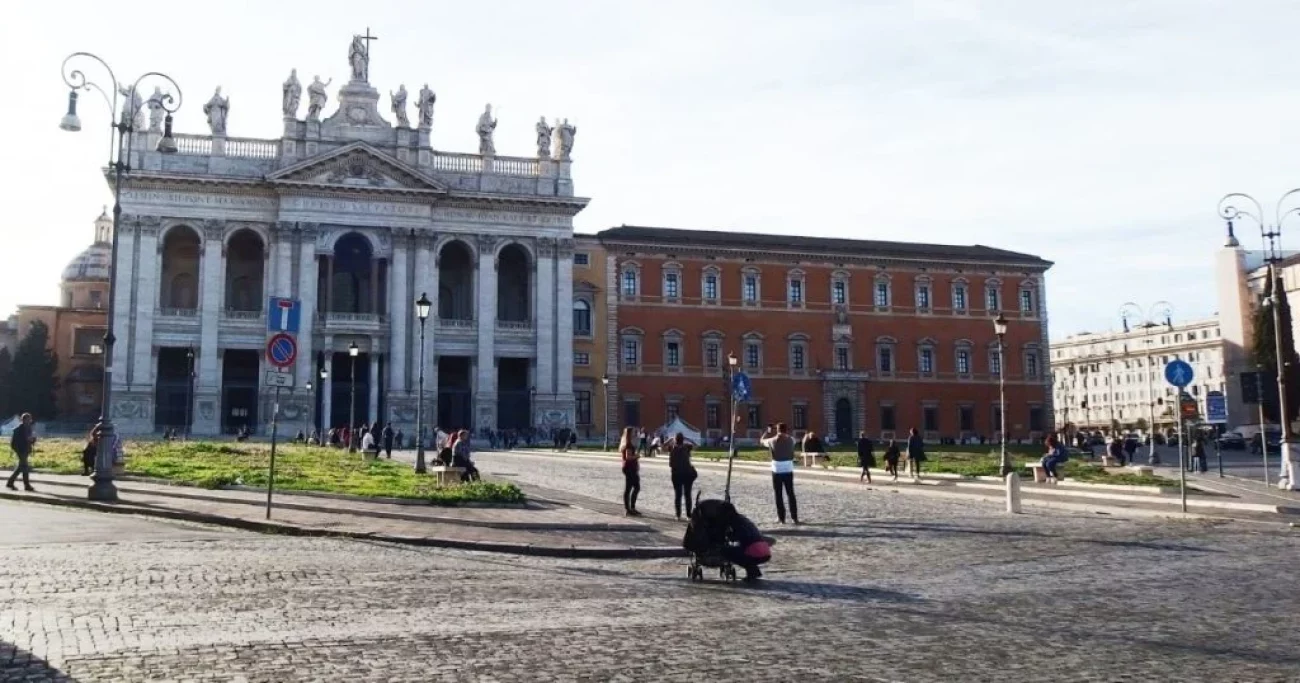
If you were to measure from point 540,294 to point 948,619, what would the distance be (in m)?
52.3

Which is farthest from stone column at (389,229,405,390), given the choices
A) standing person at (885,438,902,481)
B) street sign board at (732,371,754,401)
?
street sign board at (732,371,754,401)

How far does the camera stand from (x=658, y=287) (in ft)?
206

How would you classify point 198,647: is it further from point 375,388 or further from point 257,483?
point 375,388

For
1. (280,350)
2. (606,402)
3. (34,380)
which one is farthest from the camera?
(34,380)

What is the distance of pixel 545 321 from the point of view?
59.8m

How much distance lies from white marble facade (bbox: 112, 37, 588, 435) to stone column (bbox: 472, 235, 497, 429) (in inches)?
3.2

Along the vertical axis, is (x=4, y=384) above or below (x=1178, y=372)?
above

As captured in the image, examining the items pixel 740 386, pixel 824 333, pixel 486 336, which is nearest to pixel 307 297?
pixel 486 336

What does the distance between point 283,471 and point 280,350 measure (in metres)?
10.2

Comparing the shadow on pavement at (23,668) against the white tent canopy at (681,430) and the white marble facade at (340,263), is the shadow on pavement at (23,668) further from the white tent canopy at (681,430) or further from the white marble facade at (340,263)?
the white marble facade at (340,263)

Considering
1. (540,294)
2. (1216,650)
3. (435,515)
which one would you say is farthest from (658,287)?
(1216,650)

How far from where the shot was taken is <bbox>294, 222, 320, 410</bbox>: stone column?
5553 centimetres

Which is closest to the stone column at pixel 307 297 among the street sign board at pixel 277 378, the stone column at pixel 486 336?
the stone column at pixel 486 336

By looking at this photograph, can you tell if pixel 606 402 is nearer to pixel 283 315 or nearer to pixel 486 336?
pixel 486 336
